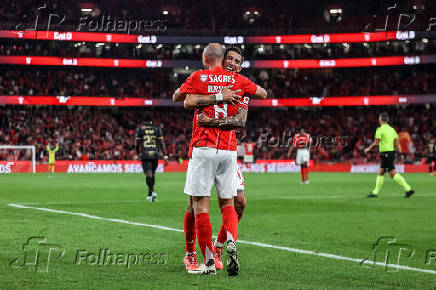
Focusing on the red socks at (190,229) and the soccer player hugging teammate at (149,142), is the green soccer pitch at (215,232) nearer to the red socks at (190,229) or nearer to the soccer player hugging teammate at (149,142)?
the red socks at (190,229)

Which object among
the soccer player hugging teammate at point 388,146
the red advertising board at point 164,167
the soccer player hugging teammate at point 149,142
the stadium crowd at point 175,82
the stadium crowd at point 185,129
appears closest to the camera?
the soccer player hugging teammate at point 149,142

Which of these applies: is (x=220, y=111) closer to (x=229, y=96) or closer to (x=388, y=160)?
(x=229, y=96)

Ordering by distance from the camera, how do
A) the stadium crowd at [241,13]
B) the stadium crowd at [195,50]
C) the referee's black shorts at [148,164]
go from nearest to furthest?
the referee's black shorts at [148,164] < the stadium crowd at [195,50] < the stadium crowd at [241,13]

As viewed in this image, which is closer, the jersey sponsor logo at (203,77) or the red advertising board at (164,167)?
the jersey sponsor logo at (203,77)

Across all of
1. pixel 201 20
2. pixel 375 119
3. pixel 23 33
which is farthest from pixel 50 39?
pixel 375 119

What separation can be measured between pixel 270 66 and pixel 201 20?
8.69 m

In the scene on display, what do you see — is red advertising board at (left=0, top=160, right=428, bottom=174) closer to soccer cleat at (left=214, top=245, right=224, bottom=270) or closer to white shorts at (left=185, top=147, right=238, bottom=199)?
soccer cleat at (left=214, top=245, right=224, bottom=270)

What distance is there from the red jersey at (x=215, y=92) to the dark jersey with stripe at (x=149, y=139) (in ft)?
33.8

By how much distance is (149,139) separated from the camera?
1711 cm

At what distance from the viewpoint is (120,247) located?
8.48 meters

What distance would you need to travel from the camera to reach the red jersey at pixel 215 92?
22.0 ft

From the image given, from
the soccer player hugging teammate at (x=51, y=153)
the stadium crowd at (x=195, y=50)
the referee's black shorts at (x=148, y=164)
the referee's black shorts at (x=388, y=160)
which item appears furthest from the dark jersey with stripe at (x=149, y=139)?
the stadium crowd at (x=195, y=50)

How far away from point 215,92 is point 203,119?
1.01ft

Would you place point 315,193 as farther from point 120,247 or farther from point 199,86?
point 199,86
